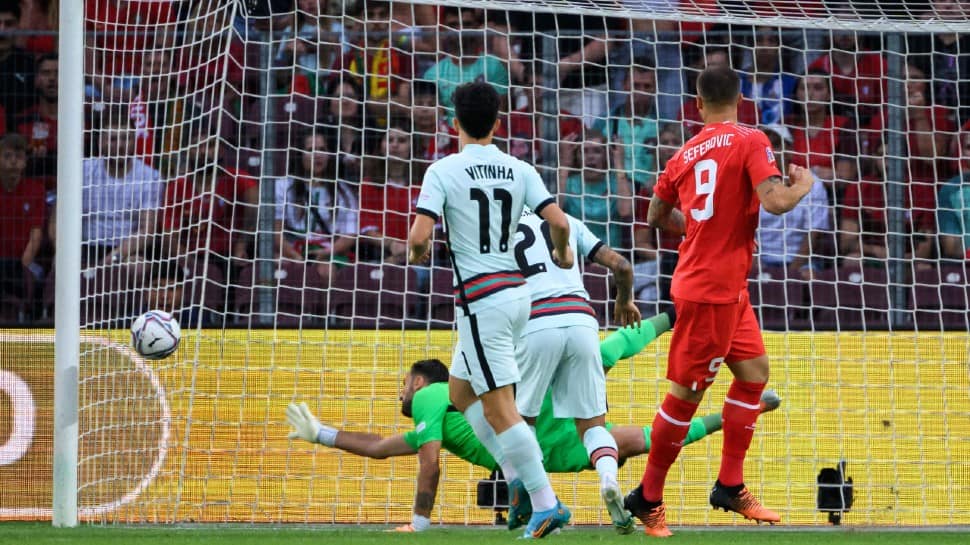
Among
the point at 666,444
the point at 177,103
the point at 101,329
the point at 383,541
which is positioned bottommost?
the point at 383,541

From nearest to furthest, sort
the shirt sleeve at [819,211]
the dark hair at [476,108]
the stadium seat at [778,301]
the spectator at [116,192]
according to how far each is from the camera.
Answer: the dark hair at [476,108] < the spectator at [116,192] < the stadium seat at [778,301] < the shirt sleeve at [819,211]

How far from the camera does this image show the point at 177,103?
8445mm

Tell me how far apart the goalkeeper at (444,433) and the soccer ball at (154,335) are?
2.47ft

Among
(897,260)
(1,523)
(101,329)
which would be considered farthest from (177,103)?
(897,260)

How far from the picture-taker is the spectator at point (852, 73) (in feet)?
31.8

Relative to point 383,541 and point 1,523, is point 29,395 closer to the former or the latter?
point 1,523

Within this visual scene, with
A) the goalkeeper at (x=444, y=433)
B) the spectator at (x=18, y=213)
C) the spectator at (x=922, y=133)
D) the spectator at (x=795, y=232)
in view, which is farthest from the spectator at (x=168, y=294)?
the spectator at (x=922, y=133)

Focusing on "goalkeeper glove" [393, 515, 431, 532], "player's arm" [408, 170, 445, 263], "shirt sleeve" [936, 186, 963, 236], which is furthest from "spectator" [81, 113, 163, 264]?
"shirt sleeve" [936, 186, 963, 236]

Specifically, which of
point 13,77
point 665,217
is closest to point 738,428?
point 665,217

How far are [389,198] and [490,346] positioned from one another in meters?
4.06

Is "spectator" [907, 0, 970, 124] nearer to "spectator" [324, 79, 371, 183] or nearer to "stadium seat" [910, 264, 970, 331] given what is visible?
"stadium seat" [910, 264, 970, 331]

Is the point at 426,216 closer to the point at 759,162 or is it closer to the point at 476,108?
the point at 476,108

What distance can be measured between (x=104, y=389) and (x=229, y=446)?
32.8 inches

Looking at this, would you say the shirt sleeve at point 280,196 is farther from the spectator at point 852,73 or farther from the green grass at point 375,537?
the spectator at point 852,73
